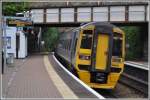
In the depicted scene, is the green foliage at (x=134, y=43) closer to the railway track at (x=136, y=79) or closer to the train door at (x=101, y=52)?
the railway track at (x=136, y=79)

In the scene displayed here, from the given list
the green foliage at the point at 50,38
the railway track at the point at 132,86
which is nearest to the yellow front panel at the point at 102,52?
the railway track at the point at 132,86

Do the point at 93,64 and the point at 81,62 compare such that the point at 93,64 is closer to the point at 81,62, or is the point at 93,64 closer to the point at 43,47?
the point at 81,62

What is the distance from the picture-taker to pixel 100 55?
940 inches

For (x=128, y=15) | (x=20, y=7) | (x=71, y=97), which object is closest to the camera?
(x=71, y=97)

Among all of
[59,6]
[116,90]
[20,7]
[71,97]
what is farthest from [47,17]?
[71,97]

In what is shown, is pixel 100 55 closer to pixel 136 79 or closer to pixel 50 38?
pixel 136 79

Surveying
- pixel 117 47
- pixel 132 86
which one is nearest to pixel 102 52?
pixel 117 47

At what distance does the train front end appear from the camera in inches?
934

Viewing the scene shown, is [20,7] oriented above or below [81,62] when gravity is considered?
above

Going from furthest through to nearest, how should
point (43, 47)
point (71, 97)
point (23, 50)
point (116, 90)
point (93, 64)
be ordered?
point (43, 47) < point (23, 50) < point (116, 90) < point (93, 64) < point (71, 97)

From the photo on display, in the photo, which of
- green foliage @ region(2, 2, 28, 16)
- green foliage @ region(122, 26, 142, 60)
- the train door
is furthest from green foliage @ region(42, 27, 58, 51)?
the train door

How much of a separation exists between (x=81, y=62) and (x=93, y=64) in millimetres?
655

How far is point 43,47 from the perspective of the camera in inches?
3615

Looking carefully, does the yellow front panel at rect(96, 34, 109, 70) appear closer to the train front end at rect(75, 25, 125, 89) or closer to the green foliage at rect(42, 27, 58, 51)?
the train front end at rect(75, 25, 125, 89)
